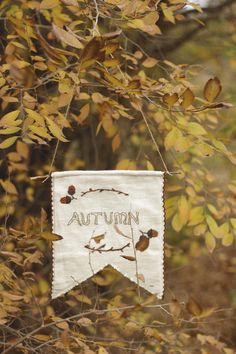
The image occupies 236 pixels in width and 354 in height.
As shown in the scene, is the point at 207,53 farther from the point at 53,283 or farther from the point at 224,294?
the point at 53,283

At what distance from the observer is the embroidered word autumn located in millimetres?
1711

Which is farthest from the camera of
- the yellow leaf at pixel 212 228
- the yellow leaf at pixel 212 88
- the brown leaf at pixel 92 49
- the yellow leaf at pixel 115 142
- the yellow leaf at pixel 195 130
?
the yellow leaf at pixel 115 142

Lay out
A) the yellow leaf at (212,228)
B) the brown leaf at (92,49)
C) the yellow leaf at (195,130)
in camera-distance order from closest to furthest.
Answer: the brown leaf at (92,49) < the yellow leaf at (195,130) < the yellow leaf at (212,228)

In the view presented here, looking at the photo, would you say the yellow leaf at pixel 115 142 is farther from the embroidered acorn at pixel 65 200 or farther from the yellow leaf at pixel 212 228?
the embroidered acorn at pixel 65 200

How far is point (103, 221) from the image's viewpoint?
5.63 feet

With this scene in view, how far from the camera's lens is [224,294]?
16.2 feet

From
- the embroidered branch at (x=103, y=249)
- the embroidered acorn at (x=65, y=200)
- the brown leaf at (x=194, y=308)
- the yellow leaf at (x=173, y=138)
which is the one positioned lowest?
the brown leaf at (x=194, y=308)

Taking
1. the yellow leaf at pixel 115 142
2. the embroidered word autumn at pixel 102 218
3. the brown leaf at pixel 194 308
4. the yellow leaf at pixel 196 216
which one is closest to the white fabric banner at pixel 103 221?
the embroidered word autumn at pixel 102 218

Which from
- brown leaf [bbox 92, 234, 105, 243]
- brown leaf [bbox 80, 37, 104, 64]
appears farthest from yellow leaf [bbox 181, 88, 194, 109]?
brown leaf [bbox 92, 234, 105, 243]

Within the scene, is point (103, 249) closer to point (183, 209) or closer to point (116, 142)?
point (183, 209)

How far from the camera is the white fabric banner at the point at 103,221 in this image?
1.70 m

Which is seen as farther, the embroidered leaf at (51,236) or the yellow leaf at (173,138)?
the yellow leaf at (173,138)

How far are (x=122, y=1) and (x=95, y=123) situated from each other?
71.4 inches

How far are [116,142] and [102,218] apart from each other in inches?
28.9
